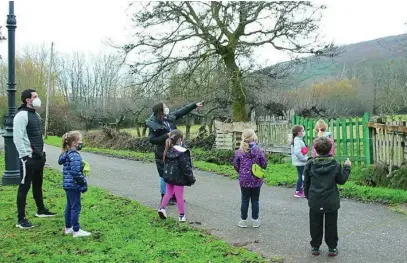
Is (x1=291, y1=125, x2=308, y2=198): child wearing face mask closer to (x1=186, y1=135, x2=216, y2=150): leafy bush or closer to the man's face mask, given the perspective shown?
the man's face mask

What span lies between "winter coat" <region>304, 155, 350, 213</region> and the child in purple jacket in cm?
109

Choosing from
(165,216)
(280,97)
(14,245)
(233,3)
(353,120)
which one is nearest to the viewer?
(14,245)

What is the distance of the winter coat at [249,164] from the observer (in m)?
5.84

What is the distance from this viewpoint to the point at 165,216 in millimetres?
6297

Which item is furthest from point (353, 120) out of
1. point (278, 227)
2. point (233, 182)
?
point (278, 227)

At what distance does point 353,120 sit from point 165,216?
7175mm

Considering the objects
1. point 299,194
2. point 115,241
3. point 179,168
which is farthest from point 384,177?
point 115,241

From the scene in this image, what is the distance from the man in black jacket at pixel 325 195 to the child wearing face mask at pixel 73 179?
294 centimetres

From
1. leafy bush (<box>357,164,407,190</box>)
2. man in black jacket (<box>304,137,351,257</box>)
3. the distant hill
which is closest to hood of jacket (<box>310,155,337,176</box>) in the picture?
man in black jacket (<box>304,137,351,257</box>)

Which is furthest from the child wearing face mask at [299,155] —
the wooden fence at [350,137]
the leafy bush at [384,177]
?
the wooden fence at [350,137]

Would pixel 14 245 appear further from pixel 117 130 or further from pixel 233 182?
pixel 117 130

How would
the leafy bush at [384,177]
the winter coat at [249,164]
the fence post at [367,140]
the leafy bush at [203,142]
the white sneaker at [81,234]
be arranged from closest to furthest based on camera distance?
the white sneaker at [81,234] < the winter coat at [249,164] < the leafy bush at [384,177] < the fence post at [367,140] < the leafy bush at [203,142]

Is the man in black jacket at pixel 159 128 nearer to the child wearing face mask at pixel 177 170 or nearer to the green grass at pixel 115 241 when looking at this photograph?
the child wearing face mask at pixel 177 170

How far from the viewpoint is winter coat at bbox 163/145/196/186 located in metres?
6.21
